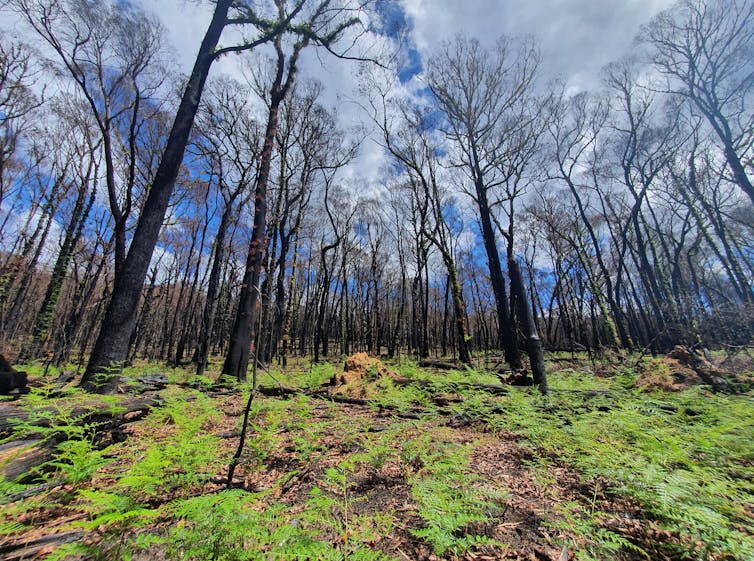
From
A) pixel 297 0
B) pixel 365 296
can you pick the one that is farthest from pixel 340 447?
pixel 365 296

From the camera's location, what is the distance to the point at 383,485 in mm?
2762

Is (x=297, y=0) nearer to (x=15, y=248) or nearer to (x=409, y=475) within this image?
(x=409, y=475)

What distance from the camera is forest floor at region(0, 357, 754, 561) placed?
171cm

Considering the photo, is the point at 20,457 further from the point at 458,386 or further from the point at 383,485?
the point at 458,386

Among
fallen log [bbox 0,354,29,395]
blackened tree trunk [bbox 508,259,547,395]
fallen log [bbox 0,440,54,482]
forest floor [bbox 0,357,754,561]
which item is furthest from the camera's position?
blackened tree trunk [bbox 508,259,547,395]

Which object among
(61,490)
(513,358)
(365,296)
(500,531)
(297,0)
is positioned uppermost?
(297,0)

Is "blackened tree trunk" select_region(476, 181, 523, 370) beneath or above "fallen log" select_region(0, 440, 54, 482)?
above

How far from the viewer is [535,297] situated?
29234mm

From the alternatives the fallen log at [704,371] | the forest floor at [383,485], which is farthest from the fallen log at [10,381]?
the fallen log at [704,371]

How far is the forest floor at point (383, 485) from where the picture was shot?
1.71 metres

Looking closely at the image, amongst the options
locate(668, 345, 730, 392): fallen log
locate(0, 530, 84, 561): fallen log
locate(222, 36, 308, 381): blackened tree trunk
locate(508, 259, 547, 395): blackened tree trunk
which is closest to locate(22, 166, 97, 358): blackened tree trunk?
locate(222, 36, 308, 381): blackened tree trunk

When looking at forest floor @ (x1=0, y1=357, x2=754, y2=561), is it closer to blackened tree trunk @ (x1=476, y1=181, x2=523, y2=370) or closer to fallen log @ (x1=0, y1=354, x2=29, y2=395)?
fallen log @ (x1=0, y1=354, x2=29, y2=395)

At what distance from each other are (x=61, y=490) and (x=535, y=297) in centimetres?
3330

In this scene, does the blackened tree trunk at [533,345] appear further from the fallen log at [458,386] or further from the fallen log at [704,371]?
the fallen log at [704,371]
